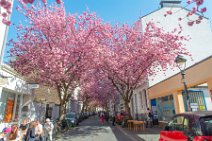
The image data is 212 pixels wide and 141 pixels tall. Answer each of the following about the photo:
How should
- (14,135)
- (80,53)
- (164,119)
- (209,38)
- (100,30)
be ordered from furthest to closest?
(209,38) < (164,119) < (100,30) < (80,53) < (14,135)

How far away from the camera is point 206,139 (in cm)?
416

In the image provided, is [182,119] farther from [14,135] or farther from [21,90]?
[21,90]

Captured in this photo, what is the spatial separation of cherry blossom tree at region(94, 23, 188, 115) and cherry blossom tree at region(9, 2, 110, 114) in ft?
8.89

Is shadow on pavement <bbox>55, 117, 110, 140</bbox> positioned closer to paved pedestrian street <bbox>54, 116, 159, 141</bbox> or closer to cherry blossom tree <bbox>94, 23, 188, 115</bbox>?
paved pedestrian street <bbox>54, 116, 159, 141</bbox>

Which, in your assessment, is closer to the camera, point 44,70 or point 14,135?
point 14,135

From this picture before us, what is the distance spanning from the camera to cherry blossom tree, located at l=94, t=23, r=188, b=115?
17703mm

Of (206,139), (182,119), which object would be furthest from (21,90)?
(206,139)

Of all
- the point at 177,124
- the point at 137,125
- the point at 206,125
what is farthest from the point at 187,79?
the point at 206,125

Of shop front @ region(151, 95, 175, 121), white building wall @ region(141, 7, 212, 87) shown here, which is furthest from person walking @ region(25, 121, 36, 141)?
white building wall @ region(141, 7, 212, 87)

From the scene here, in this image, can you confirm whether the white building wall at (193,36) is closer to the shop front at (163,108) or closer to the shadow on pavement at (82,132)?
the shop front at (163,108)

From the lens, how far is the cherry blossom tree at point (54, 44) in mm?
14023

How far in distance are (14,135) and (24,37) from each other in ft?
29.7

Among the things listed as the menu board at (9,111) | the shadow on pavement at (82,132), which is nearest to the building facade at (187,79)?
the shadow on pavement at (82,132)

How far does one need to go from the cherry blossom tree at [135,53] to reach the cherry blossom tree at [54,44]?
271 cm
